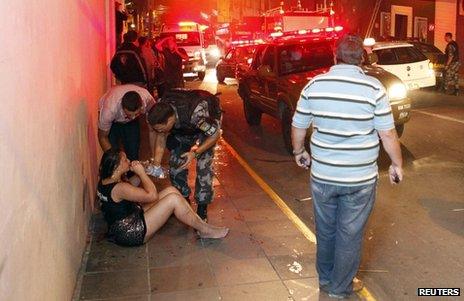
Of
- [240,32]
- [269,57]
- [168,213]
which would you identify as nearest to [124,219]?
[168,213]

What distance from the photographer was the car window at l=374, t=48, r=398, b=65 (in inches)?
562

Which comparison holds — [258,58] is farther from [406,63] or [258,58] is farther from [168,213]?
[168,213]

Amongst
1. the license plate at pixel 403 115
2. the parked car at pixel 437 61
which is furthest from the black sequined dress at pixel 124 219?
the parked car at pixel 437 61

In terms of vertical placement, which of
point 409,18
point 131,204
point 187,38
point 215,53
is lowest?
point 131,204

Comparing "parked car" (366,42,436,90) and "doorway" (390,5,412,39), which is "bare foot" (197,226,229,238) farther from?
"doorway" (390,5,412,39)

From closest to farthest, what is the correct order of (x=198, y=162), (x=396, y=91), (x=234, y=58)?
(x=198, y=162) < (x=396, y=91) < (x=234, y=58)

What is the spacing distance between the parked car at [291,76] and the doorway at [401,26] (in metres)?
19.9

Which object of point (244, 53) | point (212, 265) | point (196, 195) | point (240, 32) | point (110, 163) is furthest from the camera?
point (240, 32)

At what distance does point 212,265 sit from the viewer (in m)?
4.64

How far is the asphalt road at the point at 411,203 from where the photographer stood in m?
4.48

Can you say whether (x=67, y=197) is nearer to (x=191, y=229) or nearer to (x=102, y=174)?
(x=102, y=174)

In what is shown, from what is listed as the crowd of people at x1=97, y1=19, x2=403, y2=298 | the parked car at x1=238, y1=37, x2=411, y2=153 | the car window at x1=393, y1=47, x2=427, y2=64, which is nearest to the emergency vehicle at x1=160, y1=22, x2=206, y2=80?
the car window at x1=393, y1=47, x2=427, y2=64

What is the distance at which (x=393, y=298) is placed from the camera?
13.4ft

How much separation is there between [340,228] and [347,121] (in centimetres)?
78
